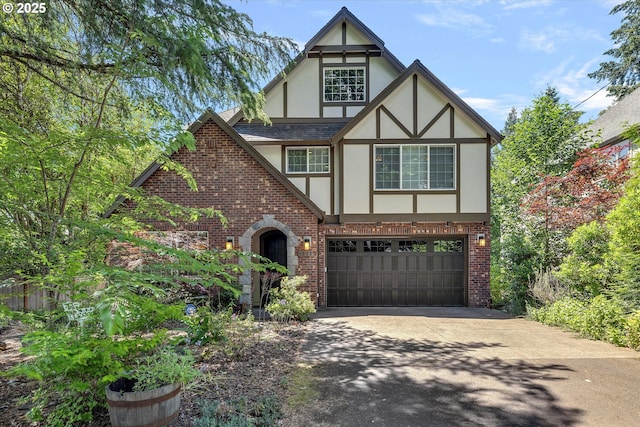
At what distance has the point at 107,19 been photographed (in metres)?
5.63

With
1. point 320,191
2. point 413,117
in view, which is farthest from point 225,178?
point 413,117

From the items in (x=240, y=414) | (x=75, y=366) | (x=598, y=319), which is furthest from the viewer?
(x=598, y=319)

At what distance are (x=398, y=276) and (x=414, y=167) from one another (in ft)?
11.4

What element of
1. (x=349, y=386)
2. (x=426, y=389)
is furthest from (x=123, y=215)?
(x=426, y=389)

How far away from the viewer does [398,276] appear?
10.8 m

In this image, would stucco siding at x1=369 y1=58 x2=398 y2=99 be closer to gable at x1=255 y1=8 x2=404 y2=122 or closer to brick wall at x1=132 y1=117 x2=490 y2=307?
gable at x1=255 y1=8 x2=404 y2=122

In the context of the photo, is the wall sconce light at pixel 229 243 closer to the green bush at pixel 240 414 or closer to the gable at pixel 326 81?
the gable at pixel 326 81

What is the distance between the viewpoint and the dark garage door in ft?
35.3

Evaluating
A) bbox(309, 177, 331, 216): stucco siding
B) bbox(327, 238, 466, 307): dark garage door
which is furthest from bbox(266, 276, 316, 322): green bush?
bbox(309, 177, 331, 216): stucco siding

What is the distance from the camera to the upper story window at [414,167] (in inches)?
409

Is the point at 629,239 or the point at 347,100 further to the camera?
the point at 347,100

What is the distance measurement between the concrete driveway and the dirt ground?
47cm

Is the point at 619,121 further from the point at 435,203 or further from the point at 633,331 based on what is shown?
the point at 633,331

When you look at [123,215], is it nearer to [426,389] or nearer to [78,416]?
[78,416]
